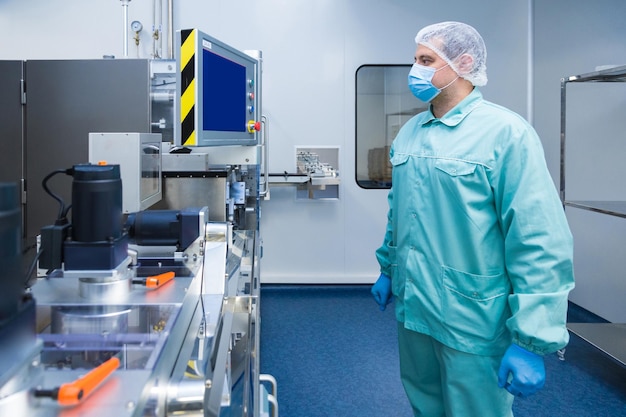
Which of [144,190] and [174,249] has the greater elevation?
[144,190]

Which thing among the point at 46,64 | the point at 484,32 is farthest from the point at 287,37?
the point at 46,64

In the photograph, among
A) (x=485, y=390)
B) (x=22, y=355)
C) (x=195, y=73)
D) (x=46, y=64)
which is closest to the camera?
(x=22, y=355)

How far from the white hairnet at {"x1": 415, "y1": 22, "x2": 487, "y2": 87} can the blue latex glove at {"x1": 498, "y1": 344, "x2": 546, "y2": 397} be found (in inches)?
31.6

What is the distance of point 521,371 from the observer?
128 cm

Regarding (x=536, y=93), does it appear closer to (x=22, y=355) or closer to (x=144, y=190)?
(x=144, y=190)

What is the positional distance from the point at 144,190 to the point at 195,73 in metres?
0.42

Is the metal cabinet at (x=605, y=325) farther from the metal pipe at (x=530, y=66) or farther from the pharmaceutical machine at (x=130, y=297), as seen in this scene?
the pharmaceutical machine at (x=130, y=297)

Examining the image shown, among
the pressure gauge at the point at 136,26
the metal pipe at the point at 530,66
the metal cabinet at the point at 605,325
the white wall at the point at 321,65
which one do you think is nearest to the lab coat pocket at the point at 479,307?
the metal cabinet at the point at 605,325

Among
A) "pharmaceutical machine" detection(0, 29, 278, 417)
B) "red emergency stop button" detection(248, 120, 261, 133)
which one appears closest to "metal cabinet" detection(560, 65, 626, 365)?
"red emergency stop button" detection(248, 120, 261, 133)

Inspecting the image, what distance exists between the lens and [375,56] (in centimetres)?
391

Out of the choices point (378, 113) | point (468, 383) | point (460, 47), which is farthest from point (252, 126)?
point (378, 113)

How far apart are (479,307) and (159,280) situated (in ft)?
2.87

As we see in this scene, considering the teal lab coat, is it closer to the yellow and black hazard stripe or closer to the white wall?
the yellow and black hazard stripe

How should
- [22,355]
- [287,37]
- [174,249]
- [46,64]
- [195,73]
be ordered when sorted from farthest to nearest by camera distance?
[287,37], [46,64], [195,73], [174,249], [22,355]
